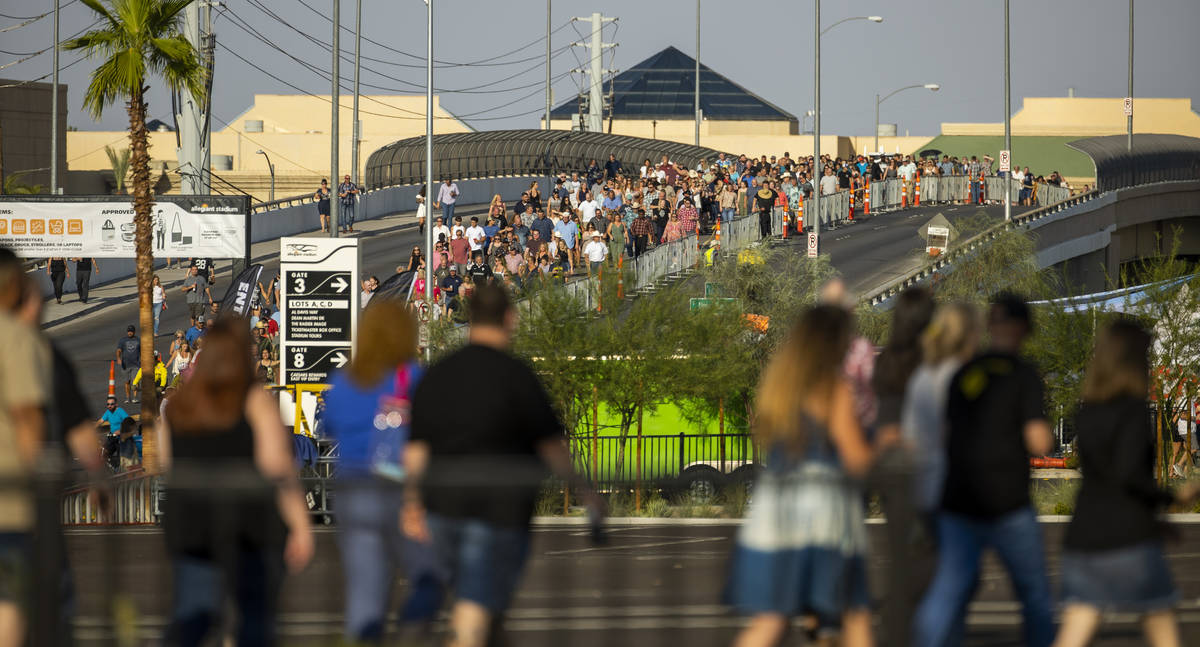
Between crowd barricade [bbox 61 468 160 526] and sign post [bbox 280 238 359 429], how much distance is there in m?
3.94

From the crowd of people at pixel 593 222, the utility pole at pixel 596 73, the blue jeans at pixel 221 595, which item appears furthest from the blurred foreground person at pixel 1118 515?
the utility pole at pixel 596 73

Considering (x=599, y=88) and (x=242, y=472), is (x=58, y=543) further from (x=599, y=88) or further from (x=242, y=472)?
(x=599, y=88)

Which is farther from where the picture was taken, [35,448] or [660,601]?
[660,601]

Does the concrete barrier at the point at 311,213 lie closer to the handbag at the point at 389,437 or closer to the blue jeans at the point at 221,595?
the handbag at the point at 389,437

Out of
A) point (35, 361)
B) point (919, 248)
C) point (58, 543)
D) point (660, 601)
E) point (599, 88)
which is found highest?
point (599, 88)

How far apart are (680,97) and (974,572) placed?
128600 millimetres

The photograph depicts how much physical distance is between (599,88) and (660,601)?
7126 cm

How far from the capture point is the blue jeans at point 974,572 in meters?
6.44

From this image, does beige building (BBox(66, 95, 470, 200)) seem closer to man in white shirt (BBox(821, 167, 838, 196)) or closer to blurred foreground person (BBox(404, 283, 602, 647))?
man in white shirt (BBox(821, 167, 838, 196))

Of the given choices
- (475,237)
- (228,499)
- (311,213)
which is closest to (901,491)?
(228,499)

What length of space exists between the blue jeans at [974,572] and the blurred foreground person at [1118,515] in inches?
5.8

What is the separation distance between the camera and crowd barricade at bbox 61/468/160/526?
17.2m

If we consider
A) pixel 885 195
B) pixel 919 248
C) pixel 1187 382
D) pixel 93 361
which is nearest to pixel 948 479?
pixel 1187 382

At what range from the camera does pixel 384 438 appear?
269 inches
